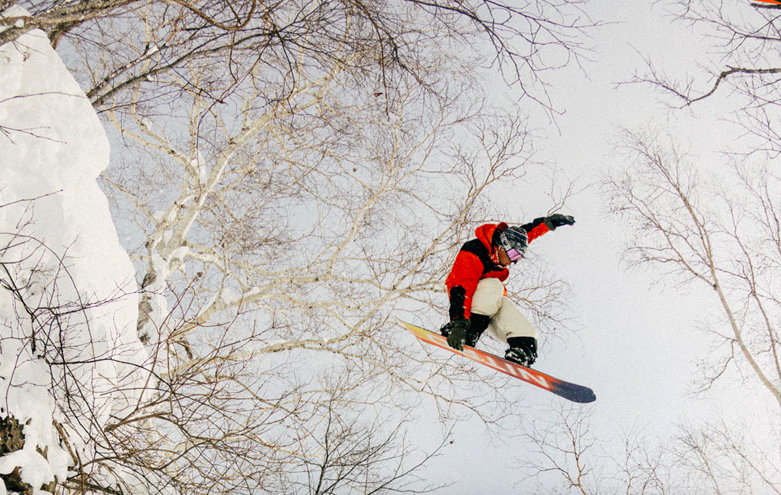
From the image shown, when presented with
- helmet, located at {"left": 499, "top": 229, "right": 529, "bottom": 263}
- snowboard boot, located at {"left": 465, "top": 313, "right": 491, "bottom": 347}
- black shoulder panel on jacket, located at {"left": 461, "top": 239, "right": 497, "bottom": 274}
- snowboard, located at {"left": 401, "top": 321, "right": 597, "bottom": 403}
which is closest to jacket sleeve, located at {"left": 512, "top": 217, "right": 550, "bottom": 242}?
helmet, located at {"left": 499, "top": 229, "right": 529, "bottom": 263}

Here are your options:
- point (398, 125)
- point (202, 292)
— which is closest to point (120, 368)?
point (202, 292)

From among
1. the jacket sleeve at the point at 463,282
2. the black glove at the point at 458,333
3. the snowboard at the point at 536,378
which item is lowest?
the snowboard at the point at 536,378

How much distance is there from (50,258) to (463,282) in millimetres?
3222

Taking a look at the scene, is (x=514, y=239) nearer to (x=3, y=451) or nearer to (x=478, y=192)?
(x=478, y=192)

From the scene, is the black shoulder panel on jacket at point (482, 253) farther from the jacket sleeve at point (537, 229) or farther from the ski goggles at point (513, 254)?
the jacket sleeve at point (537, 229)

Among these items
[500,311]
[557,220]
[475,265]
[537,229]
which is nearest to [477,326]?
[500,311]

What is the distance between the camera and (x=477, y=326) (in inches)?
172

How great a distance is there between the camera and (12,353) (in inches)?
103

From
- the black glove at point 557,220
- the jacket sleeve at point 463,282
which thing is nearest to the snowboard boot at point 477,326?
the jacket sleeve at point 463,282

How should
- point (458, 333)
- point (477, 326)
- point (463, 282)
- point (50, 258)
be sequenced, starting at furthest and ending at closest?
point (477, 326), point (463, 282), point (458, 333), point (50, 258)

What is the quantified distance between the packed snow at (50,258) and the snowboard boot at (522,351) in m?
3.04

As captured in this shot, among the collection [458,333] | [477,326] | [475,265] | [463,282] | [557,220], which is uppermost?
[557,220]

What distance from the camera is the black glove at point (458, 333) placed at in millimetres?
4023

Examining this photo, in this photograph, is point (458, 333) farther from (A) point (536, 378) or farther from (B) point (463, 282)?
(A) point (536, 378)
